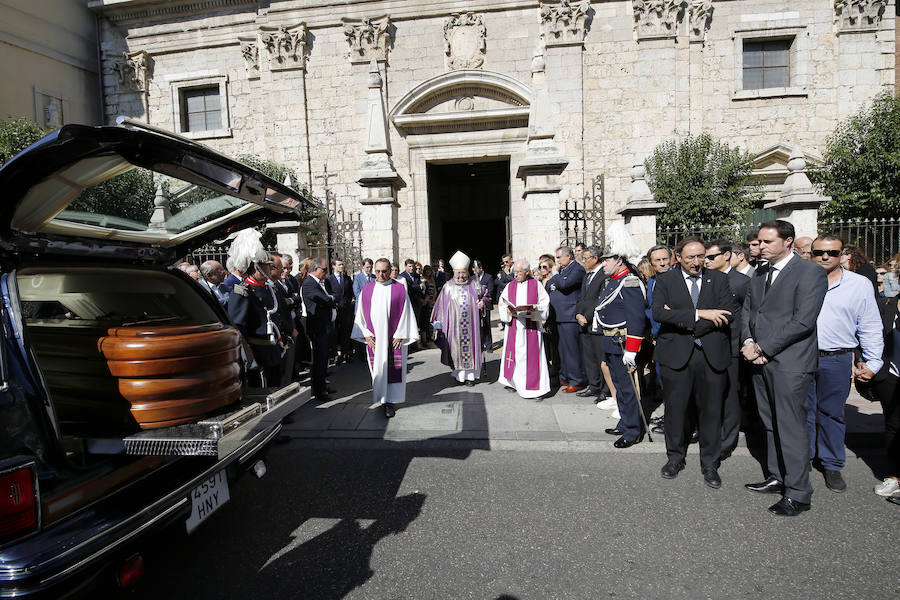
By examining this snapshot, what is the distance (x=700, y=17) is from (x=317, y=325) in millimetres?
14620

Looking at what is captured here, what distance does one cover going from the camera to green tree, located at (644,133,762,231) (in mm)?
11984

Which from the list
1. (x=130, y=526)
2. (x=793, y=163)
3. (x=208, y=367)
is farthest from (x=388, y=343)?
(x=793, y=163)

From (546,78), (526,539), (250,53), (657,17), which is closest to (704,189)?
(546,78)

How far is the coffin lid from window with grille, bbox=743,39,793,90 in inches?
642

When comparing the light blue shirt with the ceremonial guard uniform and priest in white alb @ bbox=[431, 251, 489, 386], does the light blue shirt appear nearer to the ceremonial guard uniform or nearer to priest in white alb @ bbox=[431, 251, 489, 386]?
the ceremonial guard uniform

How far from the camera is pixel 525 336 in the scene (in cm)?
666

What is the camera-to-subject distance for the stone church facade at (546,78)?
45.8 feet

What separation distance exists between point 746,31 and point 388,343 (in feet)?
49.8

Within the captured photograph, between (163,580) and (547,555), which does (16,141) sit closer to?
(163,580)

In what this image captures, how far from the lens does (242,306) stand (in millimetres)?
5070

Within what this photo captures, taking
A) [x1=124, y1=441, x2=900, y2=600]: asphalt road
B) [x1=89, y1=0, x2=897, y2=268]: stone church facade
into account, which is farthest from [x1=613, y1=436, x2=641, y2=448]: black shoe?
[x1=89, y1=0, x2=897, y2=268]: stone church facade

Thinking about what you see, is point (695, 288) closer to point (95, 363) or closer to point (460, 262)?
point (460, 262)

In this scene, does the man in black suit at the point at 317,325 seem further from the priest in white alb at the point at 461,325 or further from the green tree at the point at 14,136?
the green tree at the point at 14,136

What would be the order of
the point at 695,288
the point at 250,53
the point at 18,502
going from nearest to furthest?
the point at 18,502, the point at 695,288, the point at 250,53
